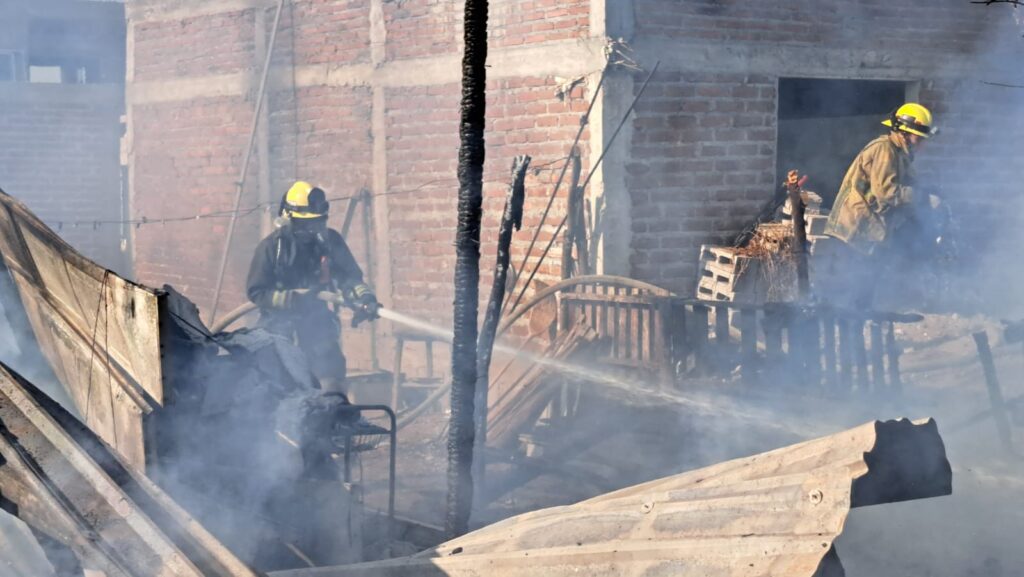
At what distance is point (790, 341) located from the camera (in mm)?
7172

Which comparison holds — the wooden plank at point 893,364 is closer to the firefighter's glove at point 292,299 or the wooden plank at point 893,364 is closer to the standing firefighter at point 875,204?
the standing firefighter at point 875,204

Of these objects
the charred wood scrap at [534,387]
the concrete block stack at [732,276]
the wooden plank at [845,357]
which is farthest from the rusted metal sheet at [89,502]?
the concrete block stack at [732,276]

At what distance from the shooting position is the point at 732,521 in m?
2.99

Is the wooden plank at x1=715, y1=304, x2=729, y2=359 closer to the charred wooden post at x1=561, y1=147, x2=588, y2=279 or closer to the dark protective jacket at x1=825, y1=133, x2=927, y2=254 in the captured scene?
the charred wooden post at x1=561, y1=147, x2=588, y2=279

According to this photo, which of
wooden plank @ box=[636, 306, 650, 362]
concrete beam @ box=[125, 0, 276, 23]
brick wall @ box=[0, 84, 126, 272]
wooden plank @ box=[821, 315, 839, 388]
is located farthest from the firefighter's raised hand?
brick wall @ box=[0, 84, 126, 272]

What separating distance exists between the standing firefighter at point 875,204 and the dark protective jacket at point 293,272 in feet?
13.7

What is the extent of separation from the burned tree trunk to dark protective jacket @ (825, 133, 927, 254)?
4849mm

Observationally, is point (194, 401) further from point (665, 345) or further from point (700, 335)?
point (700, 335)

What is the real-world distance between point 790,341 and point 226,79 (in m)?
7.14

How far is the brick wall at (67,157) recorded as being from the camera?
1538cm

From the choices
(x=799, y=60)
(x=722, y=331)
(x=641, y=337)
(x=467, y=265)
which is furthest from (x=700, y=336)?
(x=467, y=265)

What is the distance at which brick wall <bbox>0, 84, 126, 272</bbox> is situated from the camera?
50.5 ft

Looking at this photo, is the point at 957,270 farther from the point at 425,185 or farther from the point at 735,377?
the point at 425,185

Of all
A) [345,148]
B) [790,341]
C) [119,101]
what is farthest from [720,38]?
[119,101]
